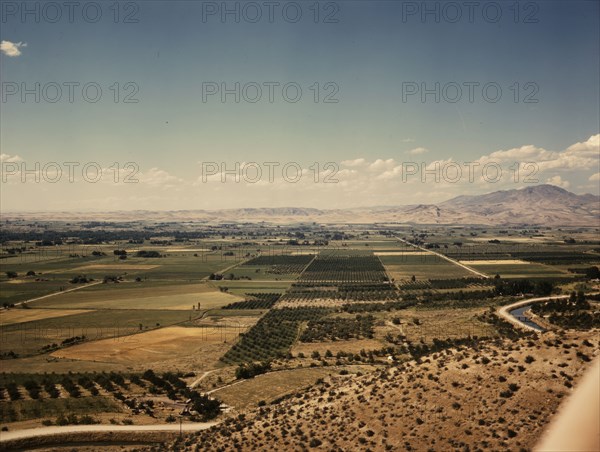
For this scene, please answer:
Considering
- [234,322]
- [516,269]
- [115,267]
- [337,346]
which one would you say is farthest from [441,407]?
[115,267]

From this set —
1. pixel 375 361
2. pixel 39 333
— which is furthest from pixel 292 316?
pixel 39 333

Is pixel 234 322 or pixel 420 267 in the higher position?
pixel 420 267

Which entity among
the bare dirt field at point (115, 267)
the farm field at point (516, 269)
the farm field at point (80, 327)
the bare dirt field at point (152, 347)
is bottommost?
the bare dirt field at point (152, 347)

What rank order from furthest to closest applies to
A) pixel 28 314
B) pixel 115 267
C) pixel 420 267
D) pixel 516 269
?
1. pixel 115 267
2. pixel 420 267
3. pixel 516 269
4. pixel 28 314

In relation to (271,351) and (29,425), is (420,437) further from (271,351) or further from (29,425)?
(271,351)

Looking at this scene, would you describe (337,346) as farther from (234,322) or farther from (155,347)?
(155,347)

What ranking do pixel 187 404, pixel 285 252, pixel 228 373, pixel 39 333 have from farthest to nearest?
pixel 285 252
pixel 39 333
pixel 228 373
pixel 187 404

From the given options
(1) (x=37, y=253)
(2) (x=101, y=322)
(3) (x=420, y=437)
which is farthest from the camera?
(1) (x=37, y=253)

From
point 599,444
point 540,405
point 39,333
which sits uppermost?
point 599,444

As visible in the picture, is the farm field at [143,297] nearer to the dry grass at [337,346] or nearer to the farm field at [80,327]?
the farm field at [80,327]

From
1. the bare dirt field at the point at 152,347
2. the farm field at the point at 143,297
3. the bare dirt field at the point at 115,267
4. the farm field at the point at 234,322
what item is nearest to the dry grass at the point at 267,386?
the farm field at the point at 234,322

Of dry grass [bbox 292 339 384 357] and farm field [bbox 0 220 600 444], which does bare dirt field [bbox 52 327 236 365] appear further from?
dry grass [bbox 292 339 384 357]
